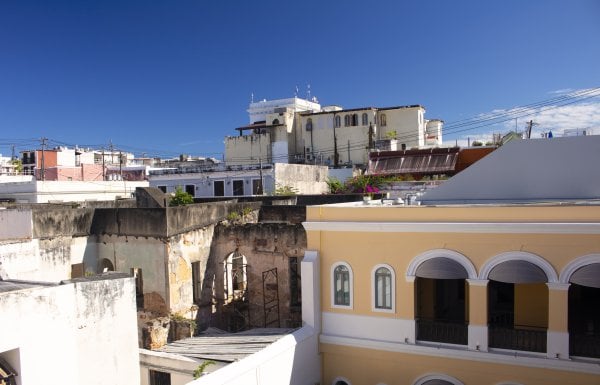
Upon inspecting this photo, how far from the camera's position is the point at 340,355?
12.1m

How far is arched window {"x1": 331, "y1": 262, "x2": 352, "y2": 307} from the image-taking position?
12023 mm

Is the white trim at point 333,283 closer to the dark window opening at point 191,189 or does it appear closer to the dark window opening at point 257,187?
the dark window opening at point 257,187

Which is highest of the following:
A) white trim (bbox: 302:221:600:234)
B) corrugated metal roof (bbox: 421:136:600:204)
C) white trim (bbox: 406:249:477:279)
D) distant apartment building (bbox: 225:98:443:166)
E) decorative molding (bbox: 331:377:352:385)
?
distant apartment building (bbox: 225:98:443:166)

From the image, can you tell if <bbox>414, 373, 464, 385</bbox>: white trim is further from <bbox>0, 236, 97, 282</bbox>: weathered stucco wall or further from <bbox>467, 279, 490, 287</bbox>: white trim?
<bbox>0, 236, 97, 282</bbox>: weathered stucco wall

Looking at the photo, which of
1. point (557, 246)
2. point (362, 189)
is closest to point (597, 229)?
point (557, 246)

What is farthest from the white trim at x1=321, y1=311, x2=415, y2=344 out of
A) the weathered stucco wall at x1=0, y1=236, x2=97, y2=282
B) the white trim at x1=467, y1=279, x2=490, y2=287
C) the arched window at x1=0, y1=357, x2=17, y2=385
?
the weathered stucco wall at x1=0, y1=236, x2=97, y2=282

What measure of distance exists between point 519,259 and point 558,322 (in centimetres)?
146

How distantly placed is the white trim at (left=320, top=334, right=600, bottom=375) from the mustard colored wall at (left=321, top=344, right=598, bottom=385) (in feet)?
0.28

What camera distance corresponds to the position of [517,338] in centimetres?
1061

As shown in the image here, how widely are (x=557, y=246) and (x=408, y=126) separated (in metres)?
32.0

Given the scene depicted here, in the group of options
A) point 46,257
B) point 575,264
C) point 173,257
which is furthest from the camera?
point 46,257

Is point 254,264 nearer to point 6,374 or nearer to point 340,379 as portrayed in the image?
point 340,379

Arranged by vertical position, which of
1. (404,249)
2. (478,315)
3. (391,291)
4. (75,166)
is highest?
(75,166)

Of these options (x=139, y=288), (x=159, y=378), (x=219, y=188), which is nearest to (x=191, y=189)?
(x=219, y=188)
